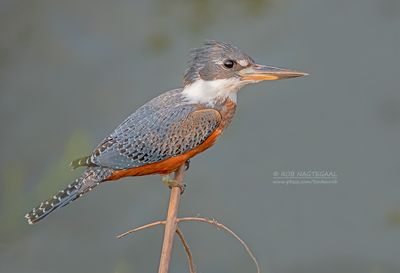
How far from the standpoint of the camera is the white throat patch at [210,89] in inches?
45.5

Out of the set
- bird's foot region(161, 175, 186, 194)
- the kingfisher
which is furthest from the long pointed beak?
bird's foot region(161, 175, 186, 194)

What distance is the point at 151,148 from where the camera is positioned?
3.74ft

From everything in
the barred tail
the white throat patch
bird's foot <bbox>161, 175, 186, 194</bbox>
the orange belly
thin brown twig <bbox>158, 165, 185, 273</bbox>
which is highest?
the white throat patch

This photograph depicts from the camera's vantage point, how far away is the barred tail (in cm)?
109

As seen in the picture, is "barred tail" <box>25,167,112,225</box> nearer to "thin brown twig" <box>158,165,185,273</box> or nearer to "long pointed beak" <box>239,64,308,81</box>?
"thin brown twig" <box>158,165,185,273</box>

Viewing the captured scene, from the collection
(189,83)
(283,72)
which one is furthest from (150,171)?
(283,72)

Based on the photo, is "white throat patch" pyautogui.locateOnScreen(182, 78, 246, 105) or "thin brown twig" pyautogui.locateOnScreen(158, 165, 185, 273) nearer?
"thin brown twig" pyautogui.locateOnScreen(158, 165, 185, 273)

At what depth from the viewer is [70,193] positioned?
1104 mm

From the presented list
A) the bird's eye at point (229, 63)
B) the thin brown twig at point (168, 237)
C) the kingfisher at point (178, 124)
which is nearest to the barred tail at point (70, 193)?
the kingfisher at point (178, 124)

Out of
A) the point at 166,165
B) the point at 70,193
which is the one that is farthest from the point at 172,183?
the point at 70,193

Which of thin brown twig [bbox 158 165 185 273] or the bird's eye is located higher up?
the bird's eye

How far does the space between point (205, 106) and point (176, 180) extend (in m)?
0.12

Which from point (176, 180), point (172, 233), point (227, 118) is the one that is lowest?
point (172, 233)

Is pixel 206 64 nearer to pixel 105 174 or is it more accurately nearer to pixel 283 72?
pixel 283 72
